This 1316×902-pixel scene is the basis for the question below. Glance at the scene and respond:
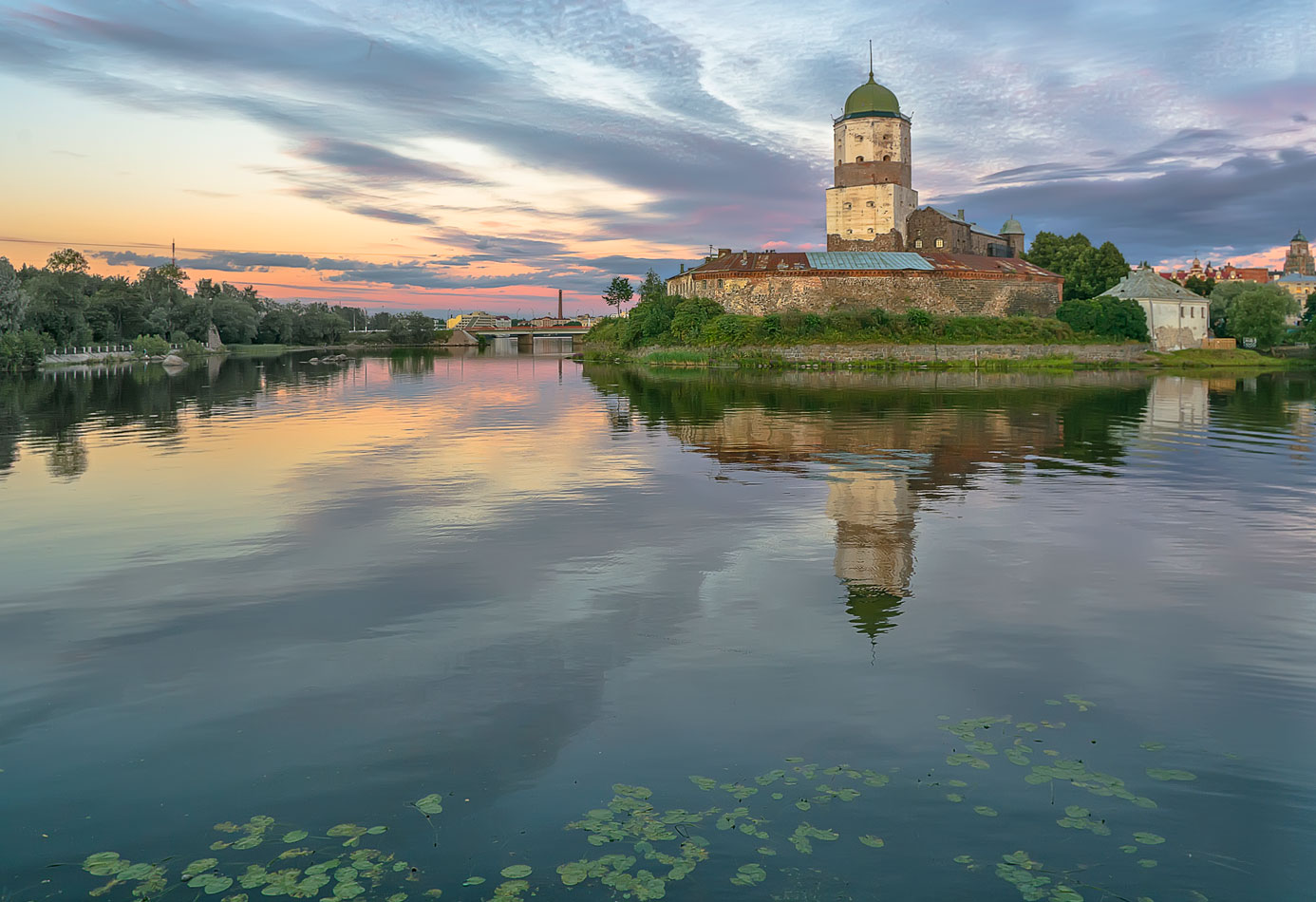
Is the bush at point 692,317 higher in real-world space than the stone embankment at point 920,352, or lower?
higher

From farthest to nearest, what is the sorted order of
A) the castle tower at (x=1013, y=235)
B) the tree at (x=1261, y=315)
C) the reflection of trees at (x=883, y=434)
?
Result: 1. the castle tower at (x=1013, y=235)
2. the tree at (x=1261, y=315)
3. the reflection of trees at (x=883, y=434)

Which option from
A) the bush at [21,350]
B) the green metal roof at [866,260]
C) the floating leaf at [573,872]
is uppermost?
the green metal roof at [866,260]

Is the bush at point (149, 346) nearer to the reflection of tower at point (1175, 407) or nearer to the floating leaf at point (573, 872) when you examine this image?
the reflection of tower at point (1175, 407)

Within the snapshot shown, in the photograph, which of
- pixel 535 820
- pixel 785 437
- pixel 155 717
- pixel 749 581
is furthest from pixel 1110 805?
pixel 785 437

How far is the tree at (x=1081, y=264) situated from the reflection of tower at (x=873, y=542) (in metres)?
98.2

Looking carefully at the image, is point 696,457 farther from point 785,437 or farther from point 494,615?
point 494,615

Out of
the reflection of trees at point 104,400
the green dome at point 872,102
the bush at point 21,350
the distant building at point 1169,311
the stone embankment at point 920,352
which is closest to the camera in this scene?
the reflection of trees at point 104,400

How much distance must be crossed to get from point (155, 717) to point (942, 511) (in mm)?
12955

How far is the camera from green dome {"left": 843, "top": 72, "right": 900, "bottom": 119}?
9444cm

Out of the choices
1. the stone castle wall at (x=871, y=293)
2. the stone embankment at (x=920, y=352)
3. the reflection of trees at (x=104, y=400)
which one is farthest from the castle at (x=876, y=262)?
the reflection of trees at (x=104, y=400)

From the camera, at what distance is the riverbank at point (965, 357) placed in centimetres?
7706

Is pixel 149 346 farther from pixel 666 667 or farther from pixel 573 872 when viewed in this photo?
pixel 573 872

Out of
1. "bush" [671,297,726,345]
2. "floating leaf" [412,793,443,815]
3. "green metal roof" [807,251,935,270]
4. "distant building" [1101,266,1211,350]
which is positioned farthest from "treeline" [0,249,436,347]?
"distant building" [1101,266,1211,350]

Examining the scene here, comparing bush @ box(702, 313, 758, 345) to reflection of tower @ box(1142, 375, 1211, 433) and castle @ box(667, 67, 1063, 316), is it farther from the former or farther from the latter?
reflection of tower @ box(1142, 375, 1211, 433)
